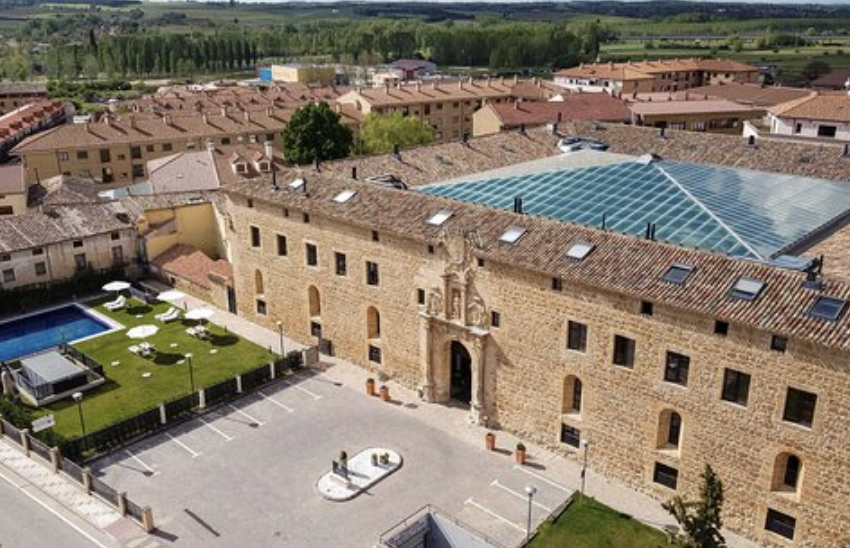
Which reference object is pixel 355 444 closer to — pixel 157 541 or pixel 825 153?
pixel 157 541

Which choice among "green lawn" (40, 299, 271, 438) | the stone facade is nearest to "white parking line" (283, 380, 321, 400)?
"green lawn" (40, 299, 271, 438)

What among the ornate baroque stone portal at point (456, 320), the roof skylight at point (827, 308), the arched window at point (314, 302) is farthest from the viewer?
the arched window at point (314, 302)

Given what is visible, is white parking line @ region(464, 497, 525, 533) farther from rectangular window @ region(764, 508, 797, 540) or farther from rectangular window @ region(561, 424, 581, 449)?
rectangular window @ region(764, 508, 797, 540)

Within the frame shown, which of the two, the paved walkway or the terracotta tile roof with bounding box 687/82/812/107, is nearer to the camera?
the paved walkway

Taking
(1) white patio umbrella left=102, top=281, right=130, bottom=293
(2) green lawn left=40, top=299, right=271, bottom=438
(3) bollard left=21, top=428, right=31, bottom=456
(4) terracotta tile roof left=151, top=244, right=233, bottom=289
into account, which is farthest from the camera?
(4) terracotta tile roof left=151, top=244, right=233, bottom=289

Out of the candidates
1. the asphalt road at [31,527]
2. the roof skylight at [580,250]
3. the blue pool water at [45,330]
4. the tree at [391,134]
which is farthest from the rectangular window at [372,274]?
the tree at [391,134]

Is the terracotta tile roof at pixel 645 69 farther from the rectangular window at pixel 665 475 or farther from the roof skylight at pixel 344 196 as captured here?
the rectangular window at pixel 665 475

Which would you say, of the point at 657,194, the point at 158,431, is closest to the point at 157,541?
the point at 158,431
